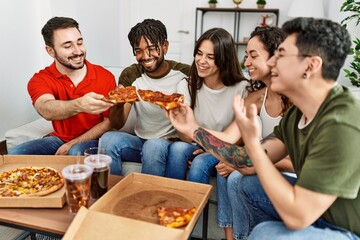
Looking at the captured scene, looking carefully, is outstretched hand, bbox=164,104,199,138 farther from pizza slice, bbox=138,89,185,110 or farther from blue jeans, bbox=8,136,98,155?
blue jeans, bbox=8,136,98,155

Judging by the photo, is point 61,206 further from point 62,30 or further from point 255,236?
point 62,30

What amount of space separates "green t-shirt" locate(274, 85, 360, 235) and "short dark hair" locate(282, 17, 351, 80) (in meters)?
0.09

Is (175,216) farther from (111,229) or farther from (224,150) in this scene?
(224,150)

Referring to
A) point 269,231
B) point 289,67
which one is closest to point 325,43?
point 289,67

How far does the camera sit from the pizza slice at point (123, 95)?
75.4 inches

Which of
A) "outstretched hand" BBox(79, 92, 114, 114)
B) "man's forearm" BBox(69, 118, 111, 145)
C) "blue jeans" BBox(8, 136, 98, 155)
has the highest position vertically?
"outstretched hand" BBox(79, 92, 114, 114)

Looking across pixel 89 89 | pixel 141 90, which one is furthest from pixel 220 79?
pixel 89 89

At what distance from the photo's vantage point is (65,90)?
2275mm


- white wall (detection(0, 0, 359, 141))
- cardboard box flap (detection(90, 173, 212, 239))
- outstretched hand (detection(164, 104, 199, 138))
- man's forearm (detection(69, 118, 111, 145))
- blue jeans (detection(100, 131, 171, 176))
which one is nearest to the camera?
cardboard box flap (detection(90, 173, 212, 239))

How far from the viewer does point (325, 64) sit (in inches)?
45.4

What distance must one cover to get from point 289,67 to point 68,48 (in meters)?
1.53

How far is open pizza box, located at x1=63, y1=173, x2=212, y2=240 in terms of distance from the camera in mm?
1138

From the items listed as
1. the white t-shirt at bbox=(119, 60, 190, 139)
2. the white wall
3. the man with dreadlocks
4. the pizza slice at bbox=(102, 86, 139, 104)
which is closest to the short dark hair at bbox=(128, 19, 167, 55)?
the man with dreadlocks

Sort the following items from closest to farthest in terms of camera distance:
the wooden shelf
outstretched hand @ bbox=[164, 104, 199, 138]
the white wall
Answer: outstretched hand @ bbox=[164, 104, 199, 138] < the white wall < the wooden shelf
